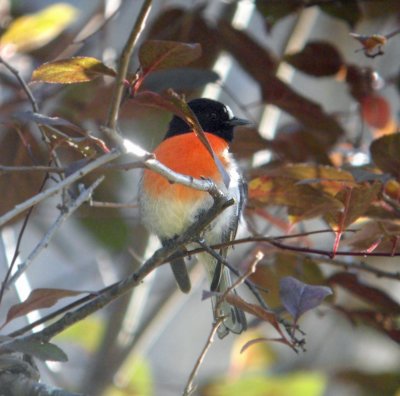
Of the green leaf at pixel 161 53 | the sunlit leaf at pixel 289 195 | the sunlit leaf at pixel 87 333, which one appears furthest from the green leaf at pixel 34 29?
the sunlit leaf at pixel 87 333

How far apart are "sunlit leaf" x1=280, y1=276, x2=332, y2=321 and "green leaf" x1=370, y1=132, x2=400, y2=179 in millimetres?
619

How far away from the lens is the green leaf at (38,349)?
6.77 ft

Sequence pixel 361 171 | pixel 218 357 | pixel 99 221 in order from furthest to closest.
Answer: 1. pixel 218 357
2. pixel 99 221
3. pixel 361 171

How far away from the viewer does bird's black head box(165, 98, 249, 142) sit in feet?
12.3

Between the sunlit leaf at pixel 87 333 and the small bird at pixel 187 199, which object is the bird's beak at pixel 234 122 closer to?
the small bird at pixel 187 199

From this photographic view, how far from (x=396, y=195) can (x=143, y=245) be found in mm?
1572

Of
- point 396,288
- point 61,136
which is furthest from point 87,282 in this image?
point 61,136

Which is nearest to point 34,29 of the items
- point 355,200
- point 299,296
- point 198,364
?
point 355,200

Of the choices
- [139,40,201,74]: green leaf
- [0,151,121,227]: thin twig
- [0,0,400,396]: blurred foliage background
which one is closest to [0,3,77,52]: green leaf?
[0,0,400,396]: blurred foliage background

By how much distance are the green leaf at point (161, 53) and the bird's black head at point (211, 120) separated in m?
1.45

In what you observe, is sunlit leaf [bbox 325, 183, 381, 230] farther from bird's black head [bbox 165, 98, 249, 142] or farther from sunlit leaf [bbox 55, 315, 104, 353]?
sunlit leaf [bbox 55, 315, 104, 353]

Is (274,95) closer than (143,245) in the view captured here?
Yes

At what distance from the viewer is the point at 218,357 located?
7.27 m

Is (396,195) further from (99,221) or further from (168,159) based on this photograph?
(99,221)
